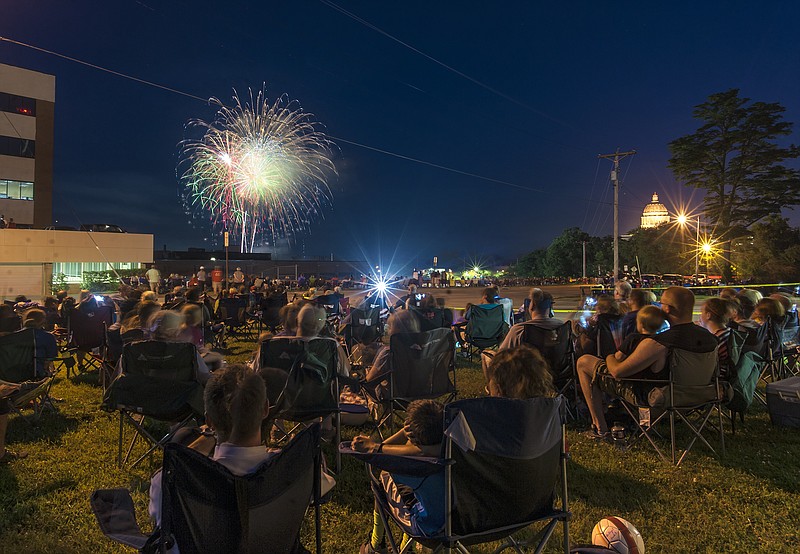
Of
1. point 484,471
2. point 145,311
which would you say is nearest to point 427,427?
point 484,471

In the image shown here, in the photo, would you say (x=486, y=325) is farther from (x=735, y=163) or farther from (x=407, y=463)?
(x=735, y=163)

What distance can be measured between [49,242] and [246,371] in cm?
3550

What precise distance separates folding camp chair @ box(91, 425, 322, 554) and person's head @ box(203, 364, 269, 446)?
0.33 metres

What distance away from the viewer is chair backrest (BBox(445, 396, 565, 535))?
2.40 m

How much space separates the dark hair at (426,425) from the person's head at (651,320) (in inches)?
127

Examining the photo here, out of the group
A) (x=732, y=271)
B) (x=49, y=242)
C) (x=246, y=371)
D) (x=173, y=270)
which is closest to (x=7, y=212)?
(x=49, y=242)

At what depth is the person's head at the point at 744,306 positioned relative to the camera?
7242 mm

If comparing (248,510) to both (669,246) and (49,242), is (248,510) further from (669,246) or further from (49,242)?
(669,246)

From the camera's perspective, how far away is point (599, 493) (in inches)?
158

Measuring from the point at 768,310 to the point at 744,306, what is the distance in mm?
335

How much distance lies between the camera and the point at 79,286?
89.1ft

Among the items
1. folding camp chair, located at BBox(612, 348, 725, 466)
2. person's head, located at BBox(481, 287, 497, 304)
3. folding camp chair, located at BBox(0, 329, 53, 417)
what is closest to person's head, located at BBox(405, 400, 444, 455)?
folding camp chair, located at BBox(612, 348, 725, 466)

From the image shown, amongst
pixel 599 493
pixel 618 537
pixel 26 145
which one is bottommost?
pixel 599 493

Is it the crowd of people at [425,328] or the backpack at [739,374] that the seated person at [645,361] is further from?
the backpack at [739,374]
